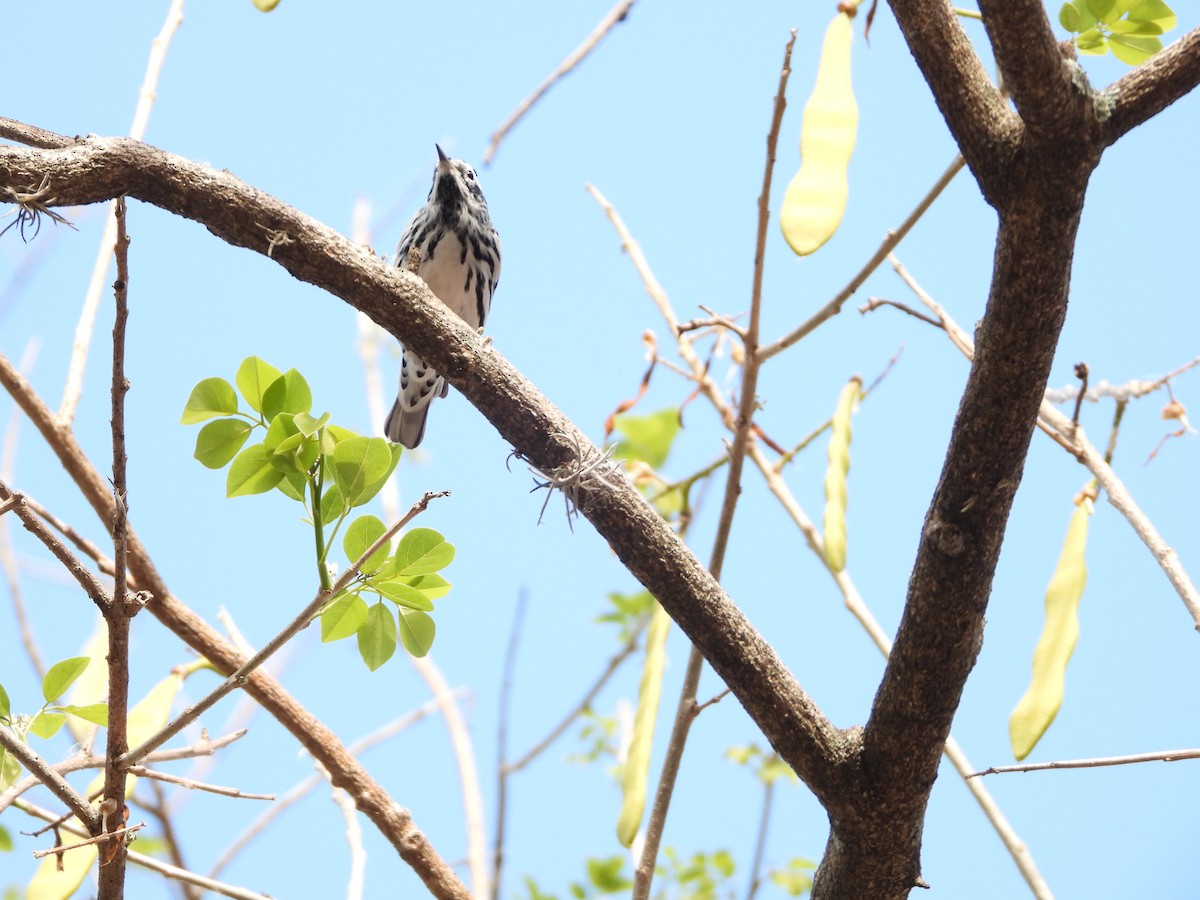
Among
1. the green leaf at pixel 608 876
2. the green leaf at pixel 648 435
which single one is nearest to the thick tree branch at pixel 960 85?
the green leaf at pixel 648 435

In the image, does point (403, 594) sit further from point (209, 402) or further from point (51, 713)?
point (51, 713)

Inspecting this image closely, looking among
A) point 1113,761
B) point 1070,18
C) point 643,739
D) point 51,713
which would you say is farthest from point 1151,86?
point 51,713

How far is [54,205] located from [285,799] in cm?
189

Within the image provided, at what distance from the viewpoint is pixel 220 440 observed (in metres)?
1.59

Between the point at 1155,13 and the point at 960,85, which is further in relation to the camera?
the point at 1155,13

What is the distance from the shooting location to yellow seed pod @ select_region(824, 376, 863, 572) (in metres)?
2.43

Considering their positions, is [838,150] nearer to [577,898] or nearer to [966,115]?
[966,115]

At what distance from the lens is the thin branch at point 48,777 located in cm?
127

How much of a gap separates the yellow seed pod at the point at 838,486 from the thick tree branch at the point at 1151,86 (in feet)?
3.37

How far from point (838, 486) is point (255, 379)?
4.39ft

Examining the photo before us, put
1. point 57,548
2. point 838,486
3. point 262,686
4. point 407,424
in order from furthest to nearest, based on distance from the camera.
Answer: point 407,424
point 838,486
point 262,686
point 57,548

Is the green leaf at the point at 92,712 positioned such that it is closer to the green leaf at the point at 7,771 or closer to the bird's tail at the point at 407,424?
the green leaf at the point at 7,771

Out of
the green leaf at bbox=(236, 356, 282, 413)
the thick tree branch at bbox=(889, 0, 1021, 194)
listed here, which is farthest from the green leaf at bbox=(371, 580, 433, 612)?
the thick tree branch at bbox=(889, 0, 1021, 194)

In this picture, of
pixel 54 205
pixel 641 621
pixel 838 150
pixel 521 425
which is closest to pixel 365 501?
pixel 521 425
